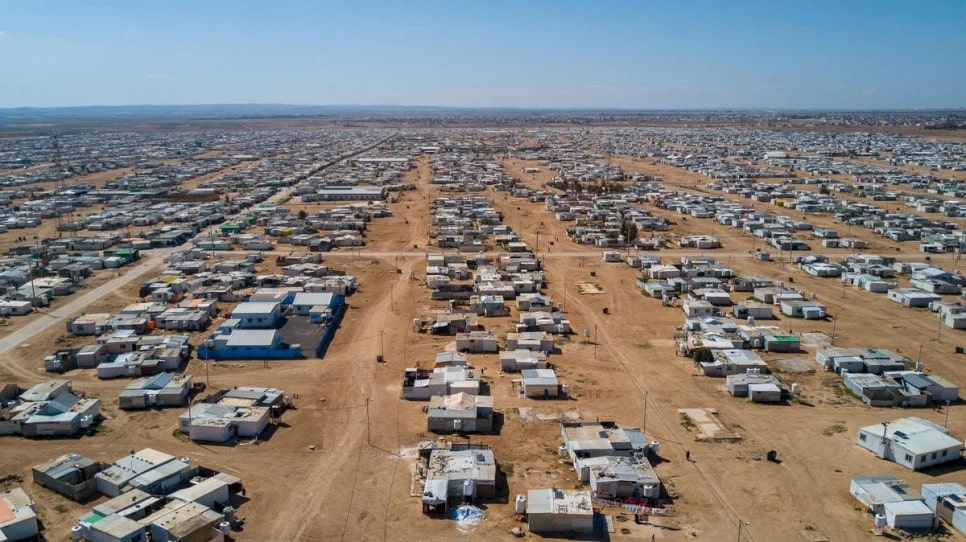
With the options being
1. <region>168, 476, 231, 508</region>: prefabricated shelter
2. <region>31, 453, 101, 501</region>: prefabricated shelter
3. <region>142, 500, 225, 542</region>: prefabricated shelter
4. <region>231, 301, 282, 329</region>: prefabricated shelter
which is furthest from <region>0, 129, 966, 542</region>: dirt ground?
<region>231, 301, 282, 329</region>: prefabricated shelter

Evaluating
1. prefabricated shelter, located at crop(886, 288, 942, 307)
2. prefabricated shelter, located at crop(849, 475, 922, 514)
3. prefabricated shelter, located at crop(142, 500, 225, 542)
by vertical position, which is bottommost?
prefabricated shelter, located at crop(849, 475, 922, 514)

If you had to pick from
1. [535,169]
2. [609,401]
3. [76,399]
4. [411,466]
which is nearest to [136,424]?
[76,399]

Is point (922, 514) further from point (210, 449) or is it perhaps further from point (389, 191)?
point (389, 191)

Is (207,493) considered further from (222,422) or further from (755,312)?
(755,312)

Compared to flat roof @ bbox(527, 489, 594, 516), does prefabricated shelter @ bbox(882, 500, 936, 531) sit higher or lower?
lower

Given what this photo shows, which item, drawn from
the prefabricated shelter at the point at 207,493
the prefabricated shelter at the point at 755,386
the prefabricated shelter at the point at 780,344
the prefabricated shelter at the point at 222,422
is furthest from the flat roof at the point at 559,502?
the prefabricated shelter at the point at 780,344

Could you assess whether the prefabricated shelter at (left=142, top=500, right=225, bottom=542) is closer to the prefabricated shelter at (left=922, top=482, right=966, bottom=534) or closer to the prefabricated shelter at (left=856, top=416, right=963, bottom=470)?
the prefabricated shelter at (left=922, top=482, right=966, bottom=534)
